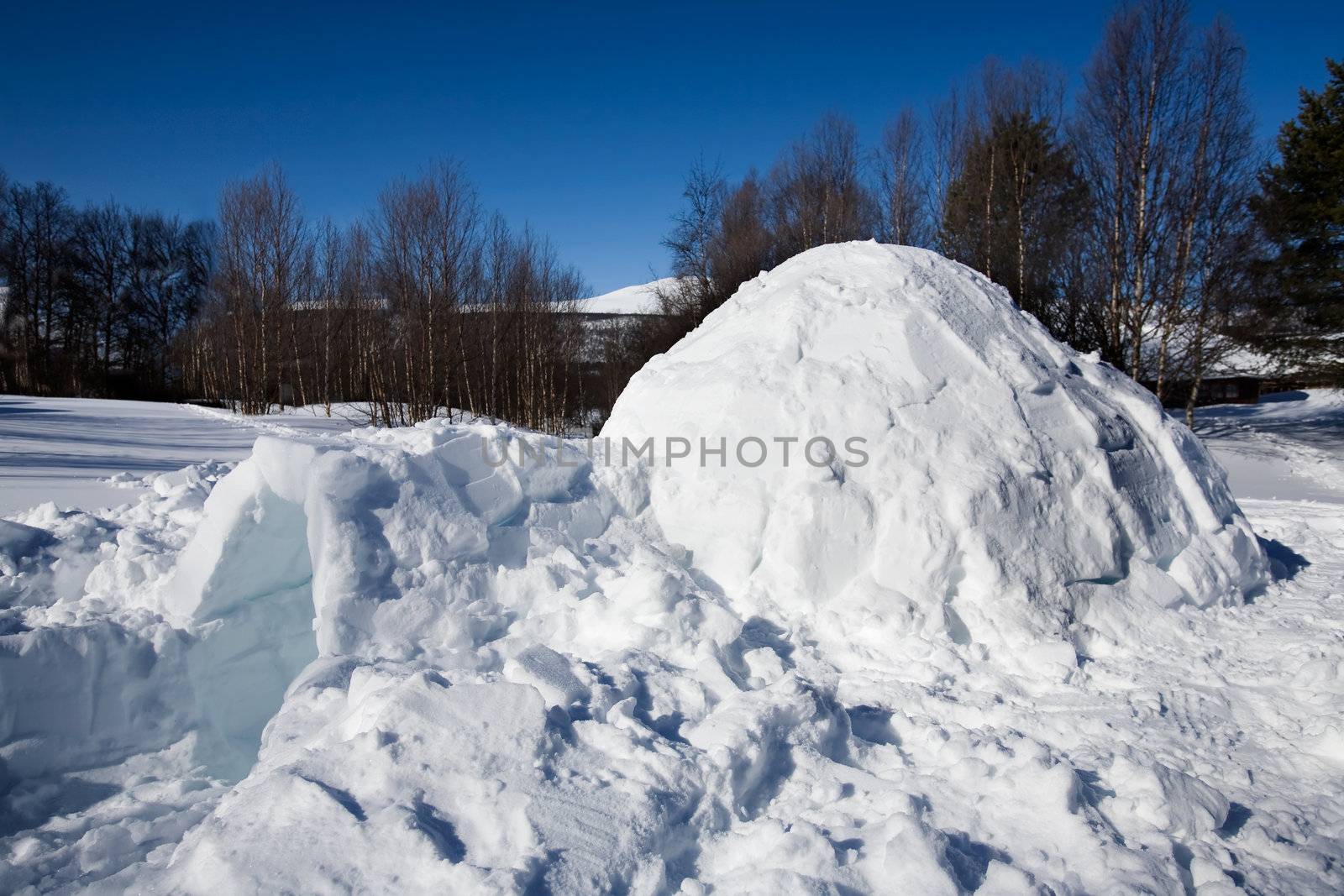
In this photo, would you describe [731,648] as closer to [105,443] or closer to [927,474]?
[927,474]

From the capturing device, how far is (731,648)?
3148mm

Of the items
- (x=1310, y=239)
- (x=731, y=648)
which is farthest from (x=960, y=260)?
(x=731, y=648)

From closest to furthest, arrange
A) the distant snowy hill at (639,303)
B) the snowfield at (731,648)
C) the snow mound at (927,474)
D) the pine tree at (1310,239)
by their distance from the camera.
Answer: the snowfield at (731,648) → the snow mound at (927,474) → the pine tree at (1310,239) → the distant snowy hill at (639,303)

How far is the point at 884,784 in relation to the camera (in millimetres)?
2385

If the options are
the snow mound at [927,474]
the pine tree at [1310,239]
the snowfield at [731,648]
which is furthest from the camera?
the pine tree at [1310,239]

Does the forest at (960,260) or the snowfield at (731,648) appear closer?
the snowfield at (731,648)

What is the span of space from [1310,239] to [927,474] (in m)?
16.9

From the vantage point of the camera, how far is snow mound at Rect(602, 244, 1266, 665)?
3557 millimetres

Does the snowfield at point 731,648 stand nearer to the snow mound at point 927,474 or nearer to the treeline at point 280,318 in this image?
the snow mound at point 927,474

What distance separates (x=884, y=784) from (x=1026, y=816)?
16.7 inches

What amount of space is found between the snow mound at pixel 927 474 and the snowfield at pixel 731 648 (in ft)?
0.07

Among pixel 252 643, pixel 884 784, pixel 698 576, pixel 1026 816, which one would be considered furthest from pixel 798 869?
pixel 252 643

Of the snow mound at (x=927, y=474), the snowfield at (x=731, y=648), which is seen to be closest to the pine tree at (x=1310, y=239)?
the snowfield at (x=731, y=648)

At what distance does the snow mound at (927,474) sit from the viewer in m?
3.56
